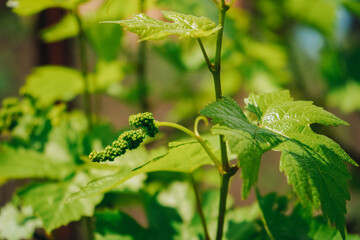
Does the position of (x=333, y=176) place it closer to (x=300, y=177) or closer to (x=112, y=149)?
(x=300, y=177)

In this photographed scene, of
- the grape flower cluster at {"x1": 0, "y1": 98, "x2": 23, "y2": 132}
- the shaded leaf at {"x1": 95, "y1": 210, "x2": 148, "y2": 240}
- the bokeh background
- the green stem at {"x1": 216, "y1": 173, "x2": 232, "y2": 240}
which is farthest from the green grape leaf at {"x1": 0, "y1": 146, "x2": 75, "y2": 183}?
the green stem at {"x1": 216, "y1": 173, "x2": 232, "y2": 240}

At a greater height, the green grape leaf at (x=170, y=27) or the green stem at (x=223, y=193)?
the green grape leaf at (x=170, y=27)

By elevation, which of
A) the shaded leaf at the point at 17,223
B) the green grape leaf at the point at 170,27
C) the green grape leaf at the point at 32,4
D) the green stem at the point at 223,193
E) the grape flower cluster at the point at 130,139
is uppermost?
the green grape leaf at the point at 32,4

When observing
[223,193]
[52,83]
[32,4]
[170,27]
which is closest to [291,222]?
[223,193]

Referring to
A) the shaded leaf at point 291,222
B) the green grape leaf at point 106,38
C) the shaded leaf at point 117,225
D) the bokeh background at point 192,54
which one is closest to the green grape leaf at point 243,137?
the shaded leaf at point 291,222

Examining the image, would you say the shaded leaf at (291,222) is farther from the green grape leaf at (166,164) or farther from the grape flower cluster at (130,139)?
the grape flower cluster at (130,139)
